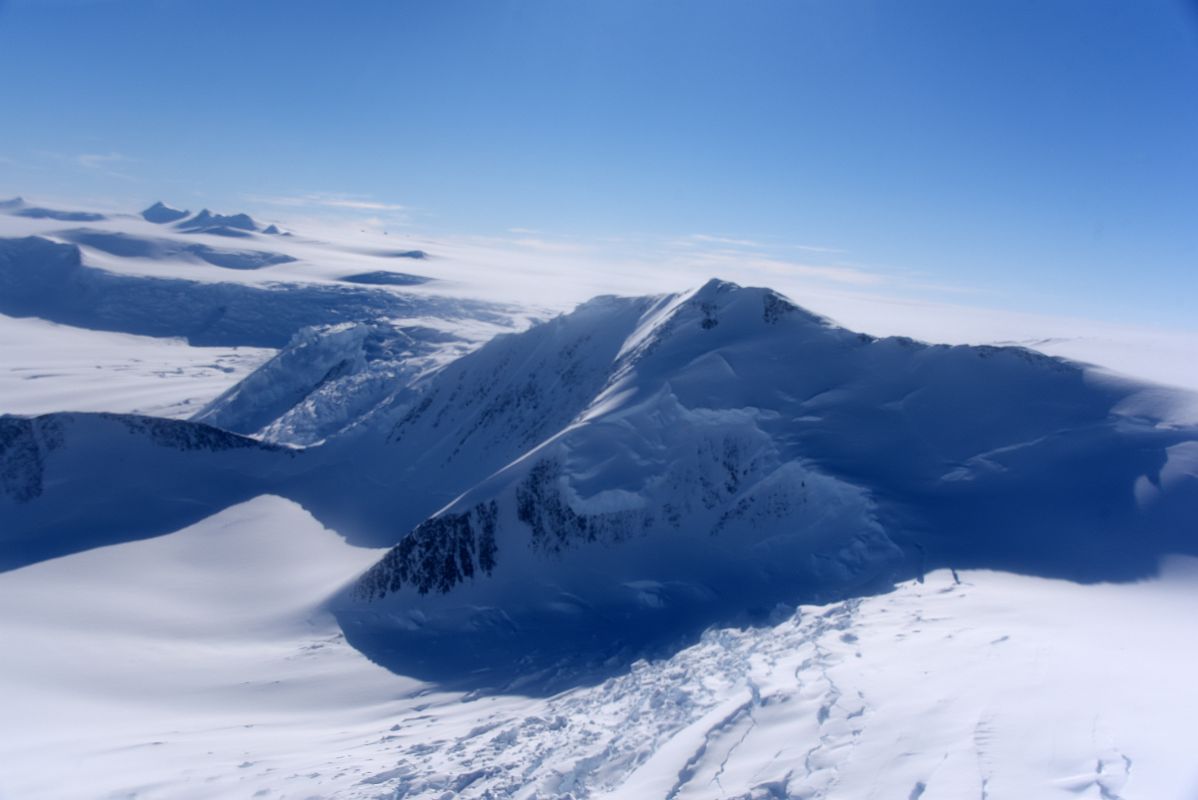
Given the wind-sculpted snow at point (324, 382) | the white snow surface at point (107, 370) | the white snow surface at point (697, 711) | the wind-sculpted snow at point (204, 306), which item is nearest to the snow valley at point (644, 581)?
the white snow surface at point (697, 711)

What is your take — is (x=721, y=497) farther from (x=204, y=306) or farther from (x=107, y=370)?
(x=204, y=306)

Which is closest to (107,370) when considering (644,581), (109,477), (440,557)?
(109,477)

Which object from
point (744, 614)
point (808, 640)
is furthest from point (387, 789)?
point (744, 614)

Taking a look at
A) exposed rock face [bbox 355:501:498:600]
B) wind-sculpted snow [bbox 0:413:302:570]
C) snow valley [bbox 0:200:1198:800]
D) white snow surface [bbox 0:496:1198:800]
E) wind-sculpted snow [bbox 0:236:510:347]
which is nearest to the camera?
white snow surface [bbox 0:496:1198:800]

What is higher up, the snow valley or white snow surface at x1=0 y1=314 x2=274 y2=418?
the snow valley

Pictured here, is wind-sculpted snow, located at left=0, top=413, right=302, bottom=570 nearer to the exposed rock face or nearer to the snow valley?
the snow valley

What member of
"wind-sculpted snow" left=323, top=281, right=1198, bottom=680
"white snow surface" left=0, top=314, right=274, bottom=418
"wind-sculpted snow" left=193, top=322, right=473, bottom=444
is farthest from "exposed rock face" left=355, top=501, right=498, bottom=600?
"white snow surface" left=0, top=314, right=274, bottom=418
